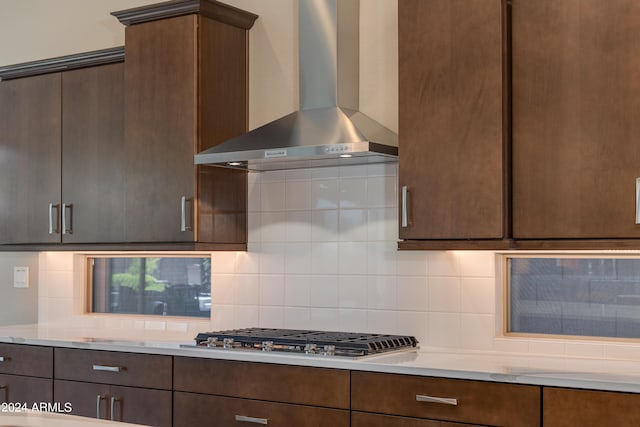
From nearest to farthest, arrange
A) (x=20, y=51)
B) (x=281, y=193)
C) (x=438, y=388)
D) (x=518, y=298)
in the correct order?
(x=438, y=388)
(x=518, y=298)
(x=281, y=193)
(x=20, y=51)

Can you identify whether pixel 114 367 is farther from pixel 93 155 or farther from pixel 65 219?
pixel 93 155

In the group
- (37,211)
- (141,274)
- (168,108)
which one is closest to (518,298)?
(168,108)

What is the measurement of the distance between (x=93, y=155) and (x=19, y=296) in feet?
3.88

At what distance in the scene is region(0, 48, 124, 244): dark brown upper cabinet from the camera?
14.9ft

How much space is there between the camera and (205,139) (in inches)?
166

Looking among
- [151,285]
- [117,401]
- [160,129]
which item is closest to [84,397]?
[117,401]

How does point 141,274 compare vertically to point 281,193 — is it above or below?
below

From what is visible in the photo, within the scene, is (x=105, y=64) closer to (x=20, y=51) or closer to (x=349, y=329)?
(x=20, y=51)

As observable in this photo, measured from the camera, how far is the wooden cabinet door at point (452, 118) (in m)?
Answer: 3.36

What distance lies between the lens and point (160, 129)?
168 inches

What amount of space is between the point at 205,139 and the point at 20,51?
5.81 feet

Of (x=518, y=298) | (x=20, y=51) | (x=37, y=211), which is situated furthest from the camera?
(x=20, y=51)

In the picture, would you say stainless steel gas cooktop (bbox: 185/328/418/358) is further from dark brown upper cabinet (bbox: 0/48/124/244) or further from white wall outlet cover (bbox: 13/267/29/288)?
white wall outlet cover (bbox: 13/267/29/288)

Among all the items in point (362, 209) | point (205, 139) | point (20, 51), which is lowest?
point (362, 209)
